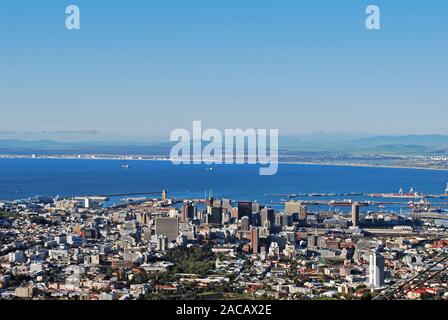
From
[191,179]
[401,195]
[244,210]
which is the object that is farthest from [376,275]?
[401,195]

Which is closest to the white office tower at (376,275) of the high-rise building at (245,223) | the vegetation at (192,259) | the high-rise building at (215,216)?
the vegetation at (192,259)

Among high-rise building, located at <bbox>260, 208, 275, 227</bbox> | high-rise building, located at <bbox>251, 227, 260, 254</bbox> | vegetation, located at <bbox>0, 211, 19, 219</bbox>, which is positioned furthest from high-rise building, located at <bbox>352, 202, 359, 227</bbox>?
vegetation, located at <bbox>0, 211, 19, 219</bbox>

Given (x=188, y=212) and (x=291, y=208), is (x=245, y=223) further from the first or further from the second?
(x=291, y=208)

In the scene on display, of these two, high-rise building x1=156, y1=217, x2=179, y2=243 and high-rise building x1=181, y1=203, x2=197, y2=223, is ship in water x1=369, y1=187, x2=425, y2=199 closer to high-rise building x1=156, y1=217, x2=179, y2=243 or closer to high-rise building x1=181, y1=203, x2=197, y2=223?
high-rise building x1=181, y1=203, x2=197, y2=223
